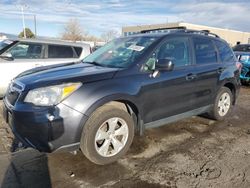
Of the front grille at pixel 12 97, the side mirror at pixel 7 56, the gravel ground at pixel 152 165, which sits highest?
the side mirror at pixel 7 56

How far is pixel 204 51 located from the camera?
4.79 m

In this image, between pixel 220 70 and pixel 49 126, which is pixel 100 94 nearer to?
pixel 49 126

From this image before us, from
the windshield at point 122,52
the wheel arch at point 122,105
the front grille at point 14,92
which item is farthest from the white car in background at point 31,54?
the wheel arch at point 122,105

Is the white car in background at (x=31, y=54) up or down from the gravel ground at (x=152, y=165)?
up

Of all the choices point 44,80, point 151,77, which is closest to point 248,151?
point 151,77

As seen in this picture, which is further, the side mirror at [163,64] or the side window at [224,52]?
the side window at [224,52]

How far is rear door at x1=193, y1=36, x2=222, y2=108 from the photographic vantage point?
15.0ft

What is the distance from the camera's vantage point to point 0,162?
351cm

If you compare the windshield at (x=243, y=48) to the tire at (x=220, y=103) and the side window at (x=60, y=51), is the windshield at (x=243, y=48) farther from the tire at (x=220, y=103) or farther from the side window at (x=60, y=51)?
the side window at (x=60, y=51)

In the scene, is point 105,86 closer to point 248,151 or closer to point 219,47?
point 248,151

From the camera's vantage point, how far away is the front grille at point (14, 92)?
3.30 metres

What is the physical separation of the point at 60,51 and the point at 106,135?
425 centimetres

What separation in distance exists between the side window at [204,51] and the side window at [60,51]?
3.75m

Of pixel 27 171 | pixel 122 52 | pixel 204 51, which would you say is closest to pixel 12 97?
pixel 27 171
